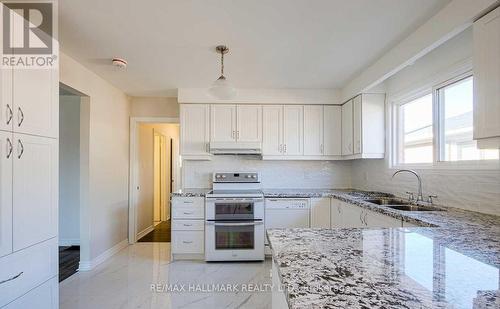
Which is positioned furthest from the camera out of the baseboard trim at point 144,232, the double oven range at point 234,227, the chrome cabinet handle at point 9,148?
the baseboard trim at point 144,232

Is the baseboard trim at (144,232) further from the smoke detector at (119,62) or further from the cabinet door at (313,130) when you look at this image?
the cabinet door at (313,130)

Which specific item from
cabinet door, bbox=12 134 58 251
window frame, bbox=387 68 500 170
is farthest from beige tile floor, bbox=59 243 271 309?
window frame, bbox=387 68 500 170

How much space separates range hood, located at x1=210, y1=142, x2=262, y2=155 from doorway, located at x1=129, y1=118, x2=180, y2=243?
1004 millimetres

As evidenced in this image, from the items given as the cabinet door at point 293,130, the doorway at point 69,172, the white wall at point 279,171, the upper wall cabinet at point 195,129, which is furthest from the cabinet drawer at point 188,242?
the doorway at point 69,172

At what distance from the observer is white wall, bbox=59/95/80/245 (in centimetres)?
408

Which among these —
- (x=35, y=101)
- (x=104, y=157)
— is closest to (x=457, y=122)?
(x=35, y=101)

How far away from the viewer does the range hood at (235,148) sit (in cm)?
363

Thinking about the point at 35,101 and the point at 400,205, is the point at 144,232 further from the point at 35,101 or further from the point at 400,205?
the point at 400,205

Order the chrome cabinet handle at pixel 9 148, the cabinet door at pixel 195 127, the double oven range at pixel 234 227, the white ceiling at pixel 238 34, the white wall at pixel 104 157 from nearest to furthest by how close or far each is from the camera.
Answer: the chrome cabinet handle at pixel 9 148 < the white ceiling at pixel 238 34 < the white wall at pixel 104 157 < the double oven range at pixel 234 227 < the cabinet door at pixel 195 127

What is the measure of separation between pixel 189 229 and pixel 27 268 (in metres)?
1.83

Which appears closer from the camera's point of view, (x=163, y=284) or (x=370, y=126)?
(x=163, y=284)

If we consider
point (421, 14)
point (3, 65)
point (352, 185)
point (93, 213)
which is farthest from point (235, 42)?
point (352, 185)

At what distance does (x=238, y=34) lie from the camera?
7.20 feet

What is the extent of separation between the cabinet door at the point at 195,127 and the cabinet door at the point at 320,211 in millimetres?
1649
